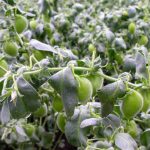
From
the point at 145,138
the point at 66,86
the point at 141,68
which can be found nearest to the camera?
the point at 66,86

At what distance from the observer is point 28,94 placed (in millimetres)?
998

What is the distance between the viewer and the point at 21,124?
6.27 ft

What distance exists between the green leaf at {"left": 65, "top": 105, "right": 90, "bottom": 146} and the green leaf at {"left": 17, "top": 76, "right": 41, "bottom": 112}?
7.4 inches

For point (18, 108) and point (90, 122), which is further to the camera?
point (90, 122)

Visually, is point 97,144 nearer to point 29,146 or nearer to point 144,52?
point 144,52

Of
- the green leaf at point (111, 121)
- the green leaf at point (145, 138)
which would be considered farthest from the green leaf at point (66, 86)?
the green leaf at point (145, 138)

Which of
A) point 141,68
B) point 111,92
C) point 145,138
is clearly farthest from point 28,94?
point 145,138

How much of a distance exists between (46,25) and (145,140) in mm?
1108

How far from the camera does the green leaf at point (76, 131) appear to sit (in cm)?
116

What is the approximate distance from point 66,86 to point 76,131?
0.81ft

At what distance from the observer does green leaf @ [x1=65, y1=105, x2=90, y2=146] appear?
1.16 meters

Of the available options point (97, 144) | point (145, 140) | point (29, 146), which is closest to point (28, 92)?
point (97, 144)

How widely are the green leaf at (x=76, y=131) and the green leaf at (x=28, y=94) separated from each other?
7.4 inches

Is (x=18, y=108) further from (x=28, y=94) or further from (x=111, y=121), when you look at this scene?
(x=111, y=121)
